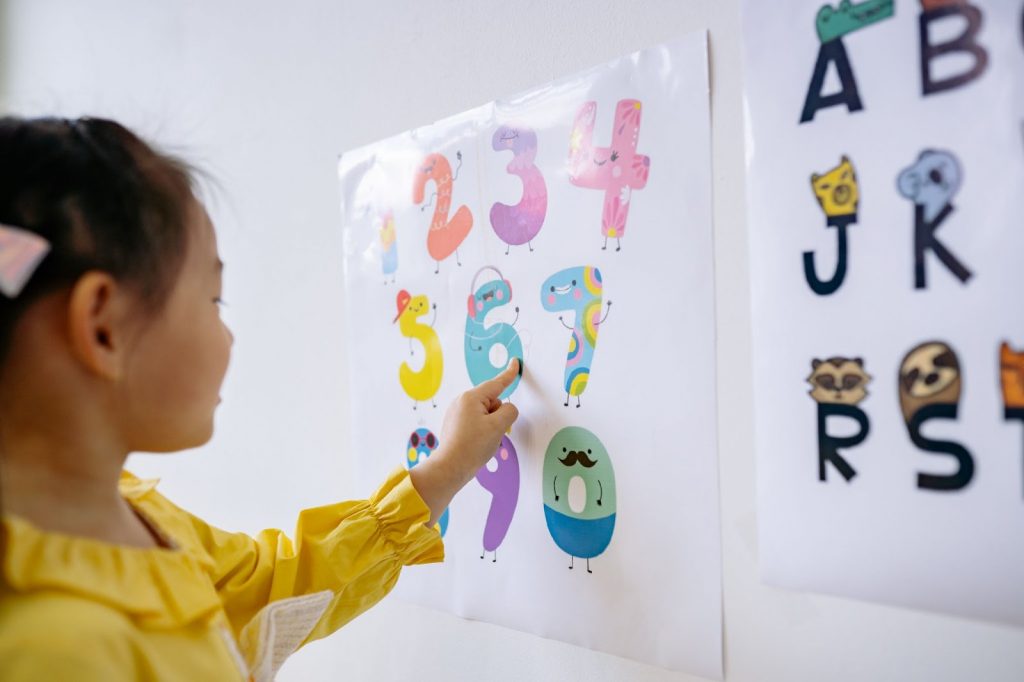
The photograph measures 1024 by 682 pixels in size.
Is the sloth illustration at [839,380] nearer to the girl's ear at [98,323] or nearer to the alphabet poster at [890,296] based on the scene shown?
the alphabet poster at [890,296]

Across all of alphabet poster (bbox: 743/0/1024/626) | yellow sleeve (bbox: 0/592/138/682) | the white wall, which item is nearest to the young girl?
yellow sleeve (bbox: 0/592/138/682)

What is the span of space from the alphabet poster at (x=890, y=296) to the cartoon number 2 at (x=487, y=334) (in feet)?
0.77

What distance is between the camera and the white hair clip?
0.40 meters

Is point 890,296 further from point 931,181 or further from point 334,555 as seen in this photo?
point 334,555

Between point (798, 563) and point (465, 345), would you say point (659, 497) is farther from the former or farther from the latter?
point (465, 345)

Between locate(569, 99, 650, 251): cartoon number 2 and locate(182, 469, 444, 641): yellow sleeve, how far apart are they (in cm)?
30

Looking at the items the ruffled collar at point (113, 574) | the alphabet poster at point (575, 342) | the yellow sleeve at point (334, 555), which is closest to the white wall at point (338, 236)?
the alphabet poster at point (575, 342)

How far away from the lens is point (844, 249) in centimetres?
47

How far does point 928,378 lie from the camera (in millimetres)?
441

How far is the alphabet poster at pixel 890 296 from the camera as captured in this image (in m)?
0.42

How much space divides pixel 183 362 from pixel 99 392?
0.06m

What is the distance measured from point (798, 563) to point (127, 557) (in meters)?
0.46

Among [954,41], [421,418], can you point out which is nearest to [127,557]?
[421,418]

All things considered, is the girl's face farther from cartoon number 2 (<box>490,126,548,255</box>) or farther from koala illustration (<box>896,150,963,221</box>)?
koala illustration (<box>896,150,963,221</box>)
